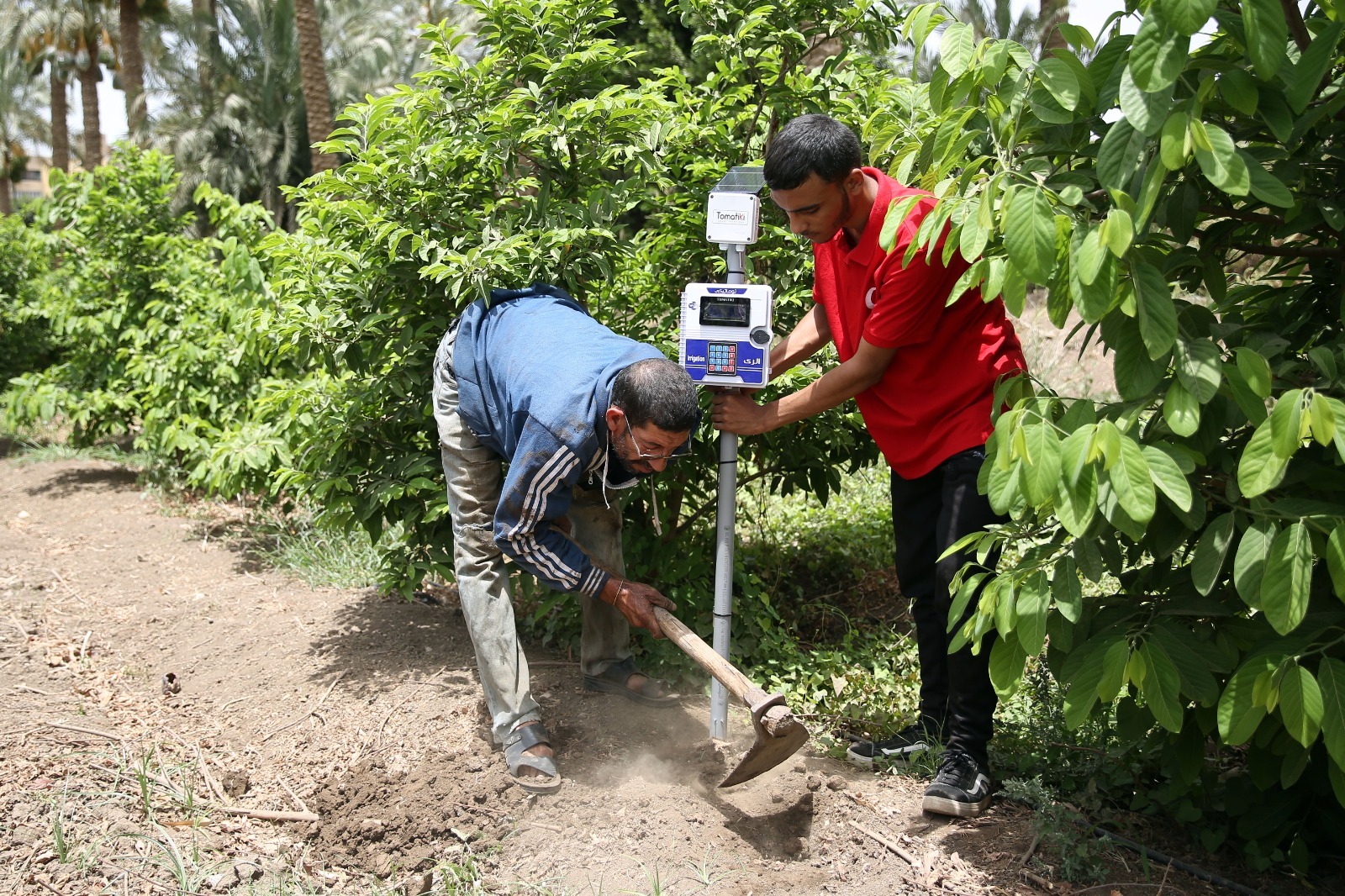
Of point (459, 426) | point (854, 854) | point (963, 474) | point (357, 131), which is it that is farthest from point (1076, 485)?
point (357, 131)

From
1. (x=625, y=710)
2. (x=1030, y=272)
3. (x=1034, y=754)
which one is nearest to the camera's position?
(x=1030, y=272)

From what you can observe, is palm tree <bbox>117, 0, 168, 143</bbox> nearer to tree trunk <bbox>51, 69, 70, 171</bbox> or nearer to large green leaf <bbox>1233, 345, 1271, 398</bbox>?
tree trunk <bbox>51, 69, 70, 171</bbox>

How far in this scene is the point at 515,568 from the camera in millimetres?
3967

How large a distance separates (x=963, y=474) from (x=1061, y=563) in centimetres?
73

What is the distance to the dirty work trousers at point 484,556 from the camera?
352 cm

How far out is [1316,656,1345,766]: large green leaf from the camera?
220cm

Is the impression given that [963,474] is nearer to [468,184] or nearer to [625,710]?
[625,710]

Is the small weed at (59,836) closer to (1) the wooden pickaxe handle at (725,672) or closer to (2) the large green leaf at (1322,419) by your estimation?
(1) the wooden pickaxe handle at (725,672)

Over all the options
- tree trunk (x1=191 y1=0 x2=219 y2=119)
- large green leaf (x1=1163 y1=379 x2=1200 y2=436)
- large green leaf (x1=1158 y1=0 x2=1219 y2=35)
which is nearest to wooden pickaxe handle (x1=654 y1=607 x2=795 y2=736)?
large green leaf (x1=1163 y1=379 x2=1200 y2=436)

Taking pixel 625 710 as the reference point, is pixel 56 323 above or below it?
above

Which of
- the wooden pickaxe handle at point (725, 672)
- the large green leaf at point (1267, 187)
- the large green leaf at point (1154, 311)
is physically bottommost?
the wooden pickaxe handle at point (725, 672)

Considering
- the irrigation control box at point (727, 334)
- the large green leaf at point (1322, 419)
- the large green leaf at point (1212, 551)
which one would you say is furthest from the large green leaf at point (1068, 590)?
the irrigation control box at point (727, 334)

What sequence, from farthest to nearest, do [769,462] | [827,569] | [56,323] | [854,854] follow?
[56,323]
[827,569]
[769,462]
[854,854]

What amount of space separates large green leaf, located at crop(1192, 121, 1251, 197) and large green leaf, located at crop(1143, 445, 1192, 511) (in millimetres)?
513
